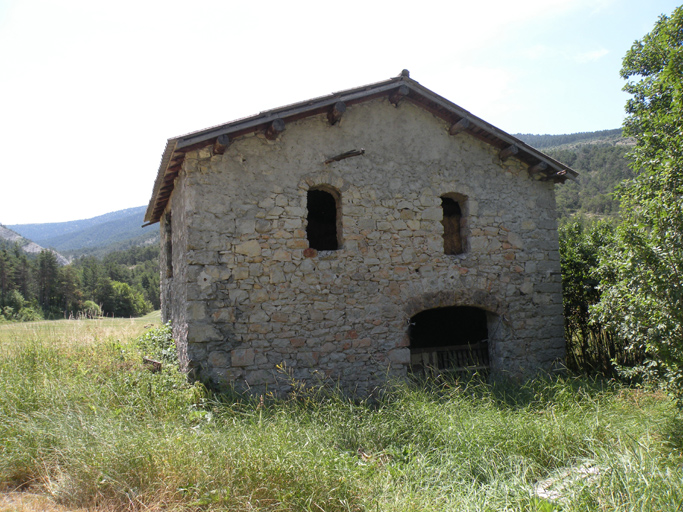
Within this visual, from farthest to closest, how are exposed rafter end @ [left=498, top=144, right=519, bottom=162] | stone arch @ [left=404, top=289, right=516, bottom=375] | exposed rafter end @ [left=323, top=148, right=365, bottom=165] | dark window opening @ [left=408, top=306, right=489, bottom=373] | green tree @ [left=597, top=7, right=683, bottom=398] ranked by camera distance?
dark window opening @ [left=408, top=306, right=489, bottom=373] → exposed rafter end @ [left=498, top=144, right=519, bottom=162] → stone arch @ [left=404, top=289, right=516, bottom=375] → exposed rafter end @ [left=323, top=148, right=365, bottom=165] → green tree @ [left=597, top=7, right=683, bottom=398]

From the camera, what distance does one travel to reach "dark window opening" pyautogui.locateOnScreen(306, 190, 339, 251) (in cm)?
962

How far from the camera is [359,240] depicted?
24.3ft

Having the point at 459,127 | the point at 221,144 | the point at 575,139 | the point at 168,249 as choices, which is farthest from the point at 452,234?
the point at 575,139

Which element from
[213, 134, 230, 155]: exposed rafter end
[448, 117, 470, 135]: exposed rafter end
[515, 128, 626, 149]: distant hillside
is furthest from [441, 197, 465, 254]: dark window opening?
[515, 128, 626, 149]: distant hillside

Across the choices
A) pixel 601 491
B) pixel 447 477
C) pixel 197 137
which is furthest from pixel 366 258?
pixel 601 491

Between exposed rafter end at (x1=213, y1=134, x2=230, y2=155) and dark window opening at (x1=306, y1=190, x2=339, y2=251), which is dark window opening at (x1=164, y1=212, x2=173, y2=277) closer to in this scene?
dark window opening at (x1=306, y1=190, x2=339, y2=251)

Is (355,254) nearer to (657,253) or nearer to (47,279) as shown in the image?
(657,253)

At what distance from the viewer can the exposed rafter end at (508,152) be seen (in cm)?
817

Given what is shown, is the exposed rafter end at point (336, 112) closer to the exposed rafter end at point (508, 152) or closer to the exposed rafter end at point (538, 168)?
the exposed rafter end at point (508, 152)

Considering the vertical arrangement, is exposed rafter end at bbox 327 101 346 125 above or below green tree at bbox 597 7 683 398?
above

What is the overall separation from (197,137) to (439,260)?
15.0 feet

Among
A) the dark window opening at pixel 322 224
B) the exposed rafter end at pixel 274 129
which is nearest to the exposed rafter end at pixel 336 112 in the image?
the exposed rafter end at pixel 274 129

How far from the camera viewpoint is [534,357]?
835 centimetres

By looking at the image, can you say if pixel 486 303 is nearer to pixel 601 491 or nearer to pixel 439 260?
pixel 439 260
